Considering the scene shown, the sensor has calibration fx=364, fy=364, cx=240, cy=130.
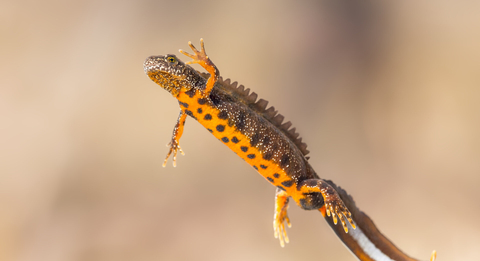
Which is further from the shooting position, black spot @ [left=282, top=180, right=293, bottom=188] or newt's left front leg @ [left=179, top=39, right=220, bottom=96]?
black spot @ [left=282, top=180, right=293, bottom=188]

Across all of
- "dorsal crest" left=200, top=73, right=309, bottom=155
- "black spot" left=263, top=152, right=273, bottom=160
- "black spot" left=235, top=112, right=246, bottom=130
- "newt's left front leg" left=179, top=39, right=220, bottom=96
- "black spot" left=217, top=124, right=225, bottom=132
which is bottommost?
"black spot" left=217, top=124, right=225, bottom=132

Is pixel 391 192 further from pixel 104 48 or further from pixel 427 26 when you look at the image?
pixel 104 48

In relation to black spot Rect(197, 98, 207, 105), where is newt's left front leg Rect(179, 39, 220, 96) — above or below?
above

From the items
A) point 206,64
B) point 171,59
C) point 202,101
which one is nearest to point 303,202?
point 202,101

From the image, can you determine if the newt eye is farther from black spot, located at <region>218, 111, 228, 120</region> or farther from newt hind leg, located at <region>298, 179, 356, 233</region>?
newt hind leg, located at <region>298, 179, 356, 233</region>

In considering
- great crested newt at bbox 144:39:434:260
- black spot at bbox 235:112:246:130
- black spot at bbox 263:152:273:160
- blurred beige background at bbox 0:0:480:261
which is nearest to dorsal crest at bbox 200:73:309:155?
great crested newt at bbox 144:39:434:260

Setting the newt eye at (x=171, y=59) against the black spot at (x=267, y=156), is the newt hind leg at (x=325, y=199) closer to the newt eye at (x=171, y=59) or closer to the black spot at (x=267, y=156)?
the black spot at (x=267, y=156)

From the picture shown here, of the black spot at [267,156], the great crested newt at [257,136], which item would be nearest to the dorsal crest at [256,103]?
the great crested newt at [257,136]
